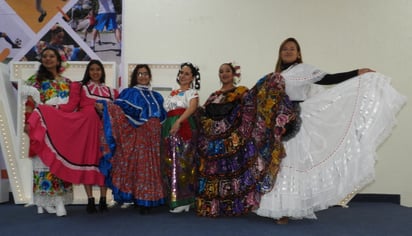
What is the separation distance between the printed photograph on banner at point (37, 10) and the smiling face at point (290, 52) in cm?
295

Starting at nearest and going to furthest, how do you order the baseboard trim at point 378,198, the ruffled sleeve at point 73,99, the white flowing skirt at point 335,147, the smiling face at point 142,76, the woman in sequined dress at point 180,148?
the white flowing skirt at point 335,147 → the woman in sequined dress at point 180,148 → the ruffled sleeve at point 73,99 → the smiling face at point 142,76 → the baseboard trim at point 378,198

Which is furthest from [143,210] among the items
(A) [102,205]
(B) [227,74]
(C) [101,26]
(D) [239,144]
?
(C) [101,26]

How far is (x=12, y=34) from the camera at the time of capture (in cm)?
465

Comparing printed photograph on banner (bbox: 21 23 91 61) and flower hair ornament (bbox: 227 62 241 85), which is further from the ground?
printed photograph on banner (bbox: 21 23 91 61)

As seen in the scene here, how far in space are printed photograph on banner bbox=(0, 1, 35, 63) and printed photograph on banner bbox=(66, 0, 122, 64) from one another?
2.00 feet

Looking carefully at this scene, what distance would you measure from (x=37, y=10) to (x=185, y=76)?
2.35 m

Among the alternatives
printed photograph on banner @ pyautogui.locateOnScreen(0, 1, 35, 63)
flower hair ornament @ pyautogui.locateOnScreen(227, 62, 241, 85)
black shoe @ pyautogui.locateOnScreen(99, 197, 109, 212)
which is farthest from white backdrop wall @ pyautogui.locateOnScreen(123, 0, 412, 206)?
A: black shoe @ pyautogui.locateOnScreen(99, 197, 109, 212)

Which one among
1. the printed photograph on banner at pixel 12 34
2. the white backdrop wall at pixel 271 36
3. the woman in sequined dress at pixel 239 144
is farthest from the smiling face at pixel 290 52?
the printed photograph on banner at pixel 12 34

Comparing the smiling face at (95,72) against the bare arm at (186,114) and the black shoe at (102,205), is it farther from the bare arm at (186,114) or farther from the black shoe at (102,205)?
the black shoe at (102,205)

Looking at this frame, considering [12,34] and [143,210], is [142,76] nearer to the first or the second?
[143,210]

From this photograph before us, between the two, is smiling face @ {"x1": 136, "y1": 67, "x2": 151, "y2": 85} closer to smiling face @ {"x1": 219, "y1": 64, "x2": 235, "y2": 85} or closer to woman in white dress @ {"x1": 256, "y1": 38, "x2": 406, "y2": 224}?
smiling face @ {"x1": 219, "y1": 64, "x2": 235, "y2": 85}

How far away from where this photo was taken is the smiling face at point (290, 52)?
10.8ft

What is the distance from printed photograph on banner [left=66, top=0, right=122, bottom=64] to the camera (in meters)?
4.61

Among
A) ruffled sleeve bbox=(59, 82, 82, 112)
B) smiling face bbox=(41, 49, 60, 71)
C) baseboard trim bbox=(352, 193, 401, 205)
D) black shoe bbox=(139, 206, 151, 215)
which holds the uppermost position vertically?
smiling face bbox=(41, 49, 60, 71)
